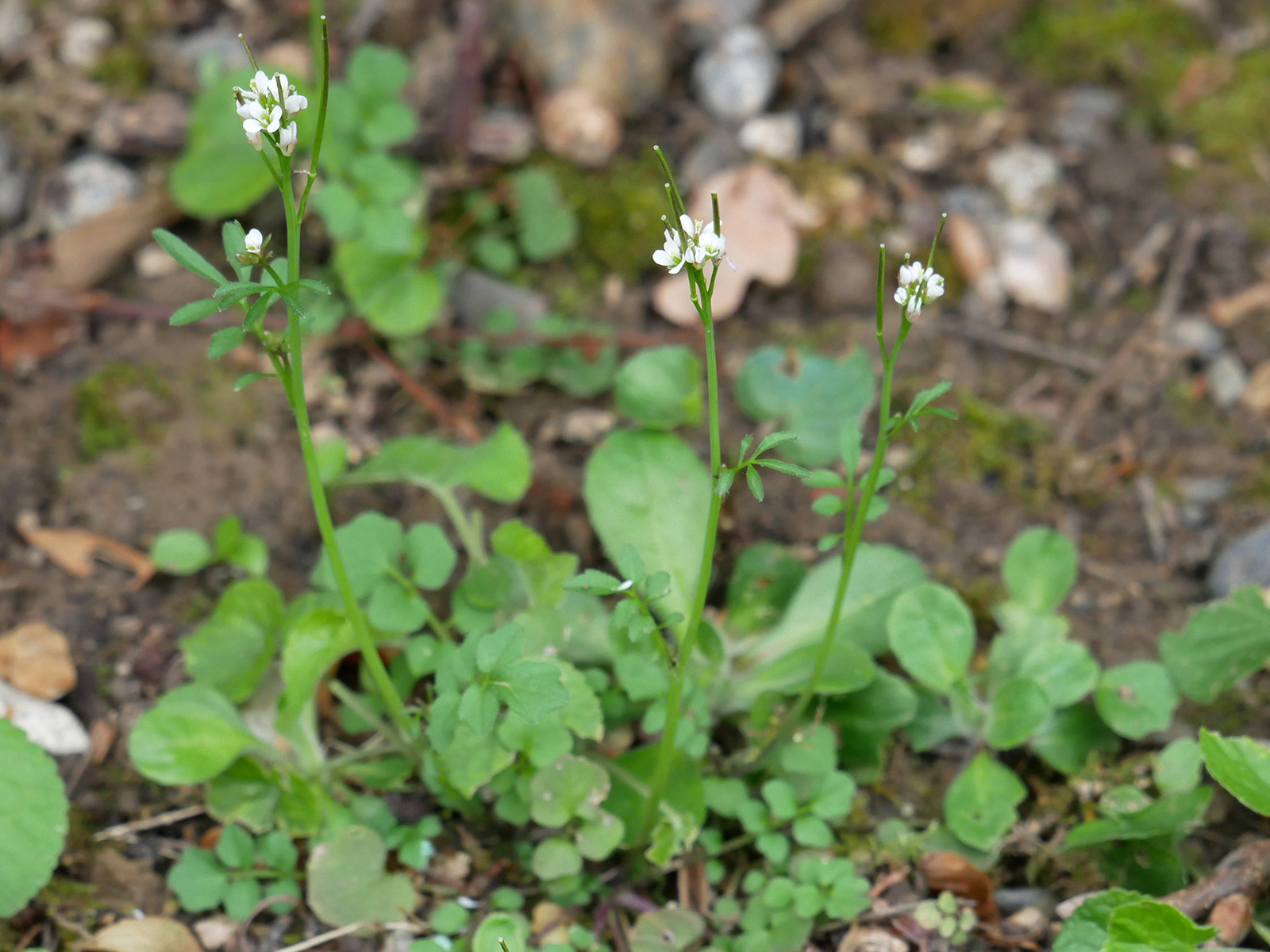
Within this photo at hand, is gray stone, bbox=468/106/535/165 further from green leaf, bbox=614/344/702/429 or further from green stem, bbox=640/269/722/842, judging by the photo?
green stem, bbox=640/269/722/842

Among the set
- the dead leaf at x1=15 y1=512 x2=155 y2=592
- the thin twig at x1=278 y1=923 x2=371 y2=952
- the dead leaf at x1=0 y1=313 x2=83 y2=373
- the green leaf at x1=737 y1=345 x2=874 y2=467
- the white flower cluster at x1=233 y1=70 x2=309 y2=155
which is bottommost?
the thin twig at x1=278 y1=923 x2=371 y2=952

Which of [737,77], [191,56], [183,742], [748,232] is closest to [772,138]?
[737,77]

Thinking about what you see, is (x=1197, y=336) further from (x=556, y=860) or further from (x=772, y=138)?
(x=556, y=860)

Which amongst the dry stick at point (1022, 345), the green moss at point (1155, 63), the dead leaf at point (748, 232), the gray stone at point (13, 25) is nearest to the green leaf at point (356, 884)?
the dead leaf at point (748, 232)

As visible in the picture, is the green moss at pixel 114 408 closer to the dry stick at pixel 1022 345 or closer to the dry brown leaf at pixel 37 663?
the dry brown leaf at pixel 37 663

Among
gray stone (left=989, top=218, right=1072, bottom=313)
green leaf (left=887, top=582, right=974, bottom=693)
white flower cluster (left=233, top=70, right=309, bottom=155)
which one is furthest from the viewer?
gray stone (left=989, top=218, right=1072, bottom=313)

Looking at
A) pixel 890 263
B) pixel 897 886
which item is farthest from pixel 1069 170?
pixel 897 886

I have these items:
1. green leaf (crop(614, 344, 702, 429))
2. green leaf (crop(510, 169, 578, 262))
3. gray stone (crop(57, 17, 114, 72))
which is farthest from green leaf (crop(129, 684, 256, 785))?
gray stone (crop(57, 17, 114, 72))
